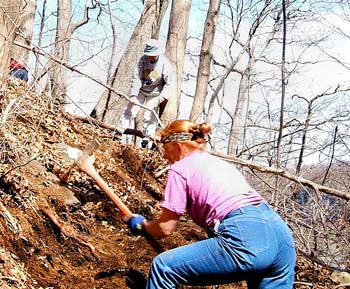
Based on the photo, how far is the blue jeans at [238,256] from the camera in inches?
113

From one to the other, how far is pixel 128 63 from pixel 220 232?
6926 mm

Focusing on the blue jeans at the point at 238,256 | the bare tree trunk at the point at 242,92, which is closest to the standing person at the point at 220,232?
the blue jeans at the point at 238,256

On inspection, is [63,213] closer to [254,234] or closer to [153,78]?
[254,234]

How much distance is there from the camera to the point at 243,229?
2.89 meters

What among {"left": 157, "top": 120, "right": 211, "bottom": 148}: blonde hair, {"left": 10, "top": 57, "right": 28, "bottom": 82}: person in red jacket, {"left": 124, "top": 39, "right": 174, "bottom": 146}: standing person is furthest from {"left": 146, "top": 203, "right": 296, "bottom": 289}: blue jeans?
{"left": 124, "top": 39, "right": 174, "bottom": 146}: standing person

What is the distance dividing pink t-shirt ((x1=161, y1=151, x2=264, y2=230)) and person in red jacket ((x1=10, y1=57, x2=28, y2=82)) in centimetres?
388

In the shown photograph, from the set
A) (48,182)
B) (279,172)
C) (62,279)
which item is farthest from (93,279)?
(279,172)

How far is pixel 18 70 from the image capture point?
7.00 meters

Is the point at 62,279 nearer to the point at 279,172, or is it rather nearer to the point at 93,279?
the point at 93,279

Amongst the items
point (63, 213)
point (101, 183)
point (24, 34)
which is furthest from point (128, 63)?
point (101, 183)

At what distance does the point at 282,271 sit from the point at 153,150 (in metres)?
4.86

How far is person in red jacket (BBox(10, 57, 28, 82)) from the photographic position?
6.56m

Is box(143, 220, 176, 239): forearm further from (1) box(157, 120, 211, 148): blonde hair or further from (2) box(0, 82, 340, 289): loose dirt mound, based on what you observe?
(2) box(0, 82, 340, 289): loose dirt mound

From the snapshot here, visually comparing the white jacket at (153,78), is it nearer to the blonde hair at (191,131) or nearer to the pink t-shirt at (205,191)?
the blonde hair at (191,131)
